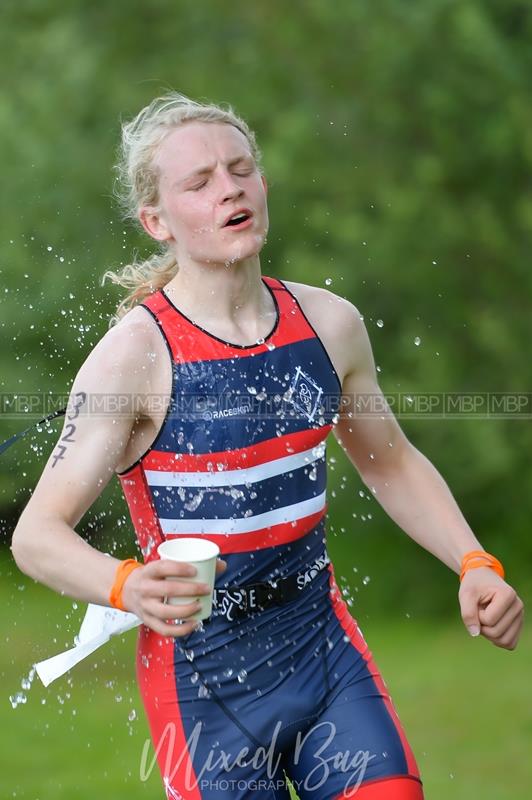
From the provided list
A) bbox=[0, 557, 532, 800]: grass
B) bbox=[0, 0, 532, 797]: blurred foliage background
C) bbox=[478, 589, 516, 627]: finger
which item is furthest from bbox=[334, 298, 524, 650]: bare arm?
bbox=[0, 0, 532, 797]: blurred foliage background

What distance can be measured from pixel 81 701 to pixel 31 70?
397cm

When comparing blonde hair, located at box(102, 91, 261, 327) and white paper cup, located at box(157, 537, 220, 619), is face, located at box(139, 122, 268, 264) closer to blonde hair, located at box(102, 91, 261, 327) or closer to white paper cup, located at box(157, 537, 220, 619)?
blonde hair, located at box(102, 91, 261, 327)

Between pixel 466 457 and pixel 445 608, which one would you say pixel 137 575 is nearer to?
pixel 466 457

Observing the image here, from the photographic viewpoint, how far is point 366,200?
24.8ft

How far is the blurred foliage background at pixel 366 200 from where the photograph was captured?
739cm

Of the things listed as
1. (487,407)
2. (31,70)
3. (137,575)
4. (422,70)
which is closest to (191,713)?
(137,575)

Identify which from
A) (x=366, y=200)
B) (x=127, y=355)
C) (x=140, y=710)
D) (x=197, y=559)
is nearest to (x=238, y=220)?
(x=127, y=355)

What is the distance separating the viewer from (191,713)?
2.83 m

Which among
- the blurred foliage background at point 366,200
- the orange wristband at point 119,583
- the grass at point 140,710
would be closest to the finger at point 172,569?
the orange wristband at point 119,583

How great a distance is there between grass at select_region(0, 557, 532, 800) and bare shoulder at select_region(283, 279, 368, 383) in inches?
124

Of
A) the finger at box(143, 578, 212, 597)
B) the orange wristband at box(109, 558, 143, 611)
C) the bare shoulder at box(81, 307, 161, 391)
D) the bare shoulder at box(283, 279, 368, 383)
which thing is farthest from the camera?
the bare shoulder at box(283, 279, 368, 383)

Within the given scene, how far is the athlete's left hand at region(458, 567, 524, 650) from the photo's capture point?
2775 mm

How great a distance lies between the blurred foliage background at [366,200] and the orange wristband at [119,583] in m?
4.72

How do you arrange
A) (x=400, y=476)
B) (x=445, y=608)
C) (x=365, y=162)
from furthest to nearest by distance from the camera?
(x=445, y=608), (x=365, y=162), (x=400, y=476)
